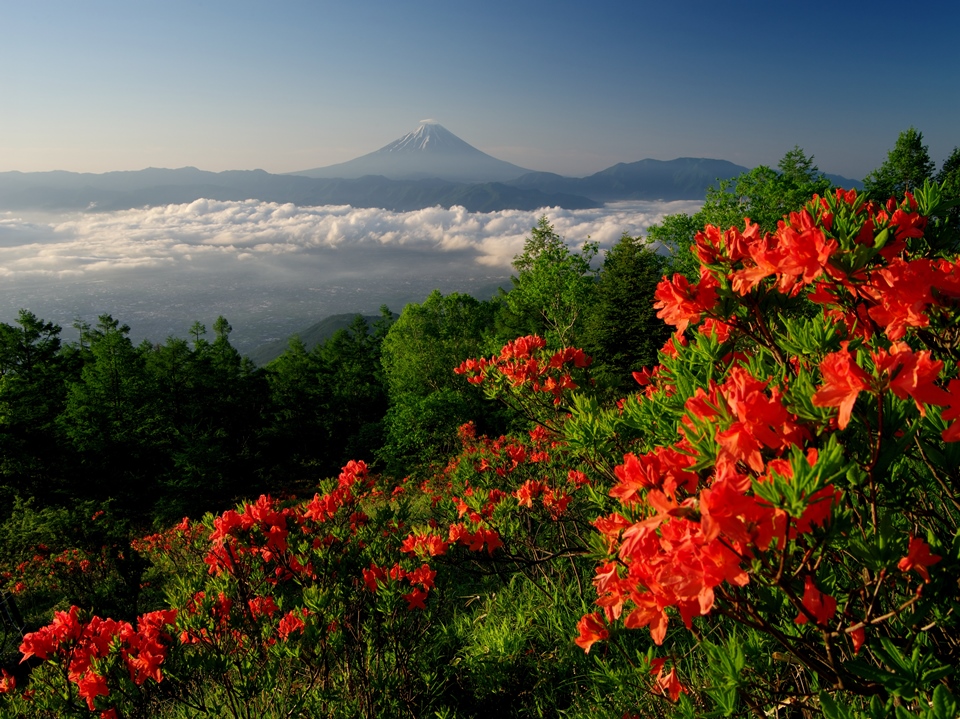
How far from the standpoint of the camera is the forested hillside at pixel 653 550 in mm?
996

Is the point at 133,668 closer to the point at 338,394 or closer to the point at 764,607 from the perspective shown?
Result: the point at 764,607

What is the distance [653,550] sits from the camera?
1.10 metres

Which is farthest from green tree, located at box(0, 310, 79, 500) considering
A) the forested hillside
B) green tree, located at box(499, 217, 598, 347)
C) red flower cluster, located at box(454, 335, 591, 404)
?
green tree, located at box(499, 217, 598, 347)

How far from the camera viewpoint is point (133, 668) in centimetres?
298

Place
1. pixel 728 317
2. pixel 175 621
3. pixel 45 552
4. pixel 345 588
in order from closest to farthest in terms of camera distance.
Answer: pixel 728 317 → pixel 175 621 → pixel 345 588 → pixel 45 552

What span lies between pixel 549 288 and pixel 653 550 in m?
25.9

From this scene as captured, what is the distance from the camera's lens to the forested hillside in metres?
1.00

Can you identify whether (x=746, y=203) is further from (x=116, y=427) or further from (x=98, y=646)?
(x=116, y=427)

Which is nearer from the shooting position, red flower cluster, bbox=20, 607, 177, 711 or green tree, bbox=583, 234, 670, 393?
red flower cluster, bbox=20, 607, 177, 711

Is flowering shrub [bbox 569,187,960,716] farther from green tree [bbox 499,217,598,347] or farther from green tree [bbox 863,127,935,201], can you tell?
green tree [bbox 863,127,935,201]

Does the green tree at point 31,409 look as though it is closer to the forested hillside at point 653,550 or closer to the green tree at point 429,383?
the forested hillside at point 653,550

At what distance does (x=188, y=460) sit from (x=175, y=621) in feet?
71.0

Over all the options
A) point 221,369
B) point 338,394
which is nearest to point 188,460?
point 221,369

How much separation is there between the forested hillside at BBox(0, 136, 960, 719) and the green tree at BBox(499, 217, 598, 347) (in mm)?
16434
